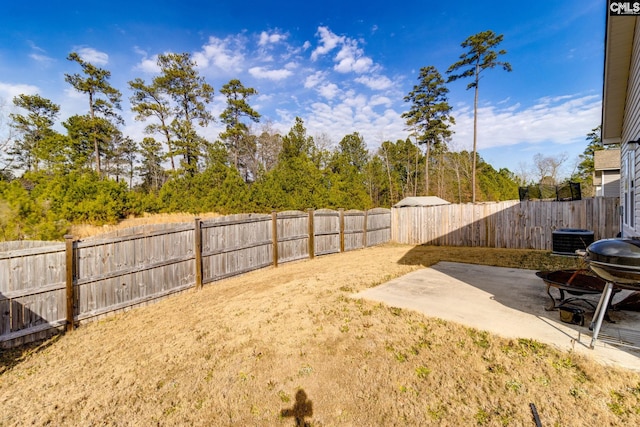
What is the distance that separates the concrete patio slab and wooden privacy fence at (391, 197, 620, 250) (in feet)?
15.8

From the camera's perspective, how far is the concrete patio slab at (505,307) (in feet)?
9.42

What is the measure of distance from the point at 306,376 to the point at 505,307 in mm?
3175

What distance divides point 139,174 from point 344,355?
4103cm

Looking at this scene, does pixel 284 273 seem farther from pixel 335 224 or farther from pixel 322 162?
pixel 322 162

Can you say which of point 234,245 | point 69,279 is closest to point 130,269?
point 69,279

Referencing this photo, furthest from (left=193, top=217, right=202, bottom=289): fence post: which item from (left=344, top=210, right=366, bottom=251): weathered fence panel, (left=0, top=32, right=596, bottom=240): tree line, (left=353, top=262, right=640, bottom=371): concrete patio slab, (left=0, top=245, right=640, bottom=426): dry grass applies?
(left=344, top=210, right=366, bottom=251): weathered fence panel

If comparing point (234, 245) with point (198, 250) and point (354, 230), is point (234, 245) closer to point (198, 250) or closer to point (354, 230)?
point (198, 250)

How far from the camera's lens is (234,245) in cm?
684

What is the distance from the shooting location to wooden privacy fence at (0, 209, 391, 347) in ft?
12.2

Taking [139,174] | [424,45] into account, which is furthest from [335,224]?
[139,174]

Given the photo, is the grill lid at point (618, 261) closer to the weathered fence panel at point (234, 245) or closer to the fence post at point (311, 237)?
the weathered fence panel at point (234, 245)

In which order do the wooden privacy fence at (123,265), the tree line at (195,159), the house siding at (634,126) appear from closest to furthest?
the wooden privacy fence at (123,265) < the house siding at (634,126) < the tree line at (195,159)

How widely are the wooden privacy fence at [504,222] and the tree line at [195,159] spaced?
695cm

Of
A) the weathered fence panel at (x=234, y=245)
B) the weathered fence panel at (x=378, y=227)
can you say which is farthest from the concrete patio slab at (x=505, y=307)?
the weathered fence panel at (x=378, y=227)
